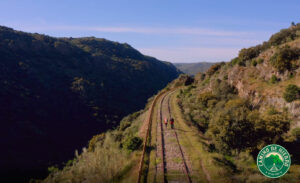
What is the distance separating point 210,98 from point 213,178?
2141 centimetres

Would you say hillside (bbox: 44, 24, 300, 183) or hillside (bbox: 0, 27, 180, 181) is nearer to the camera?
hillside (bbox: 44, 24, 300, 183)

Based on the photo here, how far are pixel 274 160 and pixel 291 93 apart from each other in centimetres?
1532

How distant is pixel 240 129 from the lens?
49.6ft

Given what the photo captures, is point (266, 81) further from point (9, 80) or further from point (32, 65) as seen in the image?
point (32, 65)

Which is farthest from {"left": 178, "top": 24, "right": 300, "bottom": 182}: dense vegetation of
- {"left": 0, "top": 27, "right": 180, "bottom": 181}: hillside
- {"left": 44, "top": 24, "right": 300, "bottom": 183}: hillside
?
{"left": 0, "top": 27, "right": 180, "bottom": 181}: hillside

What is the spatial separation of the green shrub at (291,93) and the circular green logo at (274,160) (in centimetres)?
1502

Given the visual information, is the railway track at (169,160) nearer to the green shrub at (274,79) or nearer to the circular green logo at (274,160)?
the circular green logo at (274,160)

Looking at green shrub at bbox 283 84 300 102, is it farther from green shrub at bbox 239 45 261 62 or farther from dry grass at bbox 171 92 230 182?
green shrub at bbox 239 45 261 62

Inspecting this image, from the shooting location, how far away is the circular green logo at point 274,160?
24.6 ft

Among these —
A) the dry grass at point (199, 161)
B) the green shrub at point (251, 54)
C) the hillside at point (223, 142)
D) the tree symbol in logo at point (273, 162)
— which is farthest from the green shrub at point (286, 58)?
the tree symbol in logo at point (273, 162)

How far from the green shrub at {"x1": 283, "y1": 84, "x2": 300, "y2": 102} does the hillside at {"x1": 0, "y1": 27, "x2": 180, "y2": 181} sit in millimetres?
40613

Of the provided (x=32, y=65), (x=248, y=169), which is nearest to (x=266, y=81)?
(x=248, y=169)

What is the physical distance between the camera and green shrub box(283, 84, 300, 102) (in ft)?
64.5

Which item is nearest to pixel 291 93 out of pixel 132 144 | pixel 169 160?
pixel 169 160
